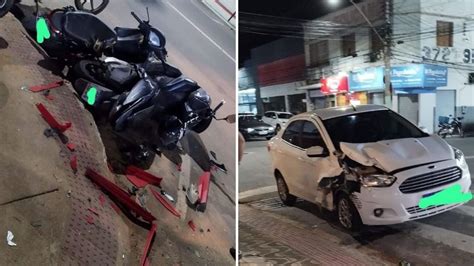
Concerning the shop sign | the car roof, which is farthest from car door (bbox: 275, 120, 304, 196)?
the shop sign

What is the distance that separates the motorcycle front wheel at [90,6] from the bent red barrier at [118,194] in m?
0.69

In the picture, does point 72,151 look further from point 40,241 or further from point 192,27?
point 192,27

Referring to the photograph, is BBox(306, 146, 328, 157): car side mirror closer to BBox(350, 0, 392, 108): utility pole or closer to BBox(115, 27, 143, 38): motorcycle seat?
BBox(350, 0, 392, 108): utility pole

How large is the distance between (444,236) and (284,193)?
0.76m

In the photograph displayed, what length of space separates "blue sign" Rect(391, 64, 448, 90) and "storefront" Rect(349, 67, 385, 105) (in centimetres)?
6

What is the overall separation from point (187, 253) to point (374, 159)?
3.19ft

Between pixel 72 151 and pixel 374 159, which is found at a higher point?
pixel 72 151

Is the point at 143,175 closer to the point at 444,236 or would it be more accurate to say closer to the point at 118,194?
the point at 118,194

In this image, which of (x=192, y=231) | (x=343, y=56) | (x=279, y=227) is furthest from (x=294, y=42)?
(x=192, y=231)

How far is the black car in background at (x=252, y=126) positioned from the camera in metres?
2.17

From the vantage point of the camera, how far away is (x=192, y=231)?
2.14m

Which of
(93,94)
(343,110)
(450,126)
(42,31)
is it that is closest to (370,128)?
(343,110)

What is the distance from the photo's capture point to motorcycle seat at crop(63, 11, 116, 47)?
6.06ft

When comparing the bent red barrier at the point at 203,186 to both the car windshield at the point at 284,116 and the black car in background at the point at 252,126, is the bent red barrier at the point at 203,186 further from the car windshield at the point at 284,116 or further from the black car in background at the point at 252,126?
the car windshield at the point at 284,116
